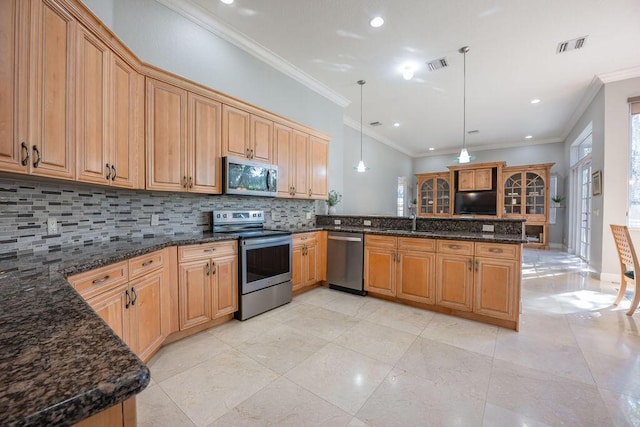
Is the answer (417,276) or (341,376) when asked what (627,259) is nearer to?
(417,276)

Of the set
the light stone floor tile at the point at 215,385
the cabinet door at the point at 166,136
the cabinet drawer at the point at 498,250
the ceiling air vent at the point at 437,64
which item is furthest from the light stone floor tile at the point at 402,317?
the ceiling air vent at the point at 437,64

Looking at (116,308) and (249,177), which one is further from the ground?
(249,177)

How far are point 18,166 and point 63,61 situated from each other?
706 millimetres

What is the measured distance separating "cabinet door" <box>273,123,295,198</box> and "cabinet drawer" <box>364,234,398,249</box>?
1227 millimetres

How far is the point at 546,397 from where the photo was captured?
1710 millimetres

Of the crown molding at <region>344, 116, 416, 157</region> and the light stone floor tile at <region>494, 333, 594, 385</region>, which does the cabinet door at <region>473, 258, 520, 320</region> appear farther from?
the crown molding at <region>344, 116, 416, 157</region>

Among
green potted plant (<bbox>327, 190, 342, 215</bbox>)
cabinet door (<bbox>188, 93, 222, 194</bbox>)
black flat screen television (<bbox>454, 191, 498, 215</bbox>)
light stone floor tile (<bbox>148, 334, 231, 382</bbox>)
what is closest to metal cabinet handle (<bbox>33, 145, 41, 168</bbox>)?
cabinet door (<bbox>188, 93, 222, 194</bbox>)

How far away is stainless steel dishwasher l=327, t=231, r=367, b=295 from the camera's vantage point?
3645 mm

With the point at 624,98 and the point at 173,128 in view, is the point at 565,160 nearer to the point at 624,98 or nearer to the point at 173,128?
the point at 624,98

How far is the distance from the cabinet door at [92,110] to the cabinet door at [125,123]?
0.21 feet

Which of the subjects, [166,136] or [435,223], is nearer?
[166,136]

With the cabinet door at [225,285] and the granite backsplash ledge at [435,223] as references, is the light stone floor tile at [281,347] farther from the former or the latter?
the granite backsplash ledge at [435,223]

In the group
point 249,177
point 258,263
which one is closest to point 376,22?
point 249,177

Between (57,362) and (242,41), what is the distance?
12.4 ft
